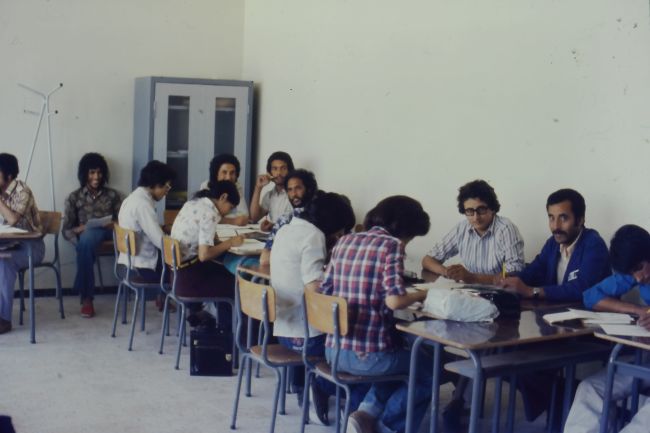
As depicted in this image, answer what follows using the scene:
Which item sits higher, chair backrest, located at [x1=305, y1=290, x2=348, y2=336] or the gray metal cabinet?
the gray metal cabinet

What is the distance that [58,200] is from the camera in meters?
7.35

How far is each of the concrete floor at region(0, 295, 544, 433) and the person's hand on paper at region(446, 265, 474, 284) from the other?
0.72 meters

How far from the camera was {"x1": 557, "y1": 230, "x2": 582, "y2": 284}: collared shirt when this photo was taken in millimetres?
4176

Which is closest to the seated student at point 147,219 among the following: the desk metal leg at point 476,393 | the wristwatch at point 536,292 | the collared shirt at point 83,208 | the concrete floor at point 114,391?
the concrete floor at point 114,391

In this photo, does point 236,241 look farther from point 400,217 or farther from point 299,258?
point 400,217

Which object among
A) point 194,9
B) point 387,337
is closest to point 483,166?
point 387,337

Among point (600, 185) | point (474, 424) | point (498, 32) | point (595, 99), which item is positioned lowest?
point (474, 424)

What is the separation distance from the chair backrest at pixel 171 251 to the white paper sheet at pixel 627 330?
102 inches

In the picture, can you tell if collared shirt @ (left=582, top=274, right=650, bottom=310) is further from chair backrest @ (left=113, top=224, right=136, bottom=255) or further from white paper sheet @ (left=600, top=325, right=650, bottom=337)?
Answer: chair backrest @ (left=113, top=224, right=136, bottom=255)

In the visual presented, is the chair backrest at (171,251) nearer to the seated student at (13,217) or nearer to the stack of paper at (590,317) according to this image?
the seated student at (13,217)

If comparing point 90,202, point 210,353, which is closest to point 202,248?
point 210,353

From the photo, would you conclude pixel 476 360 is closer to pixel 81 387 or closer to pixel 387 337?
pixel 387 337

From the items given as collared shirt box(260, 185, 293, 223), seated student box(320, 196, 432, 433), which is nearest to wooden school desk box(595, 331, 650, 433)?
seated student box(320, 196, 432, 433)

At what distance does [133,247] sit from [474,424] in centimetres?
303
